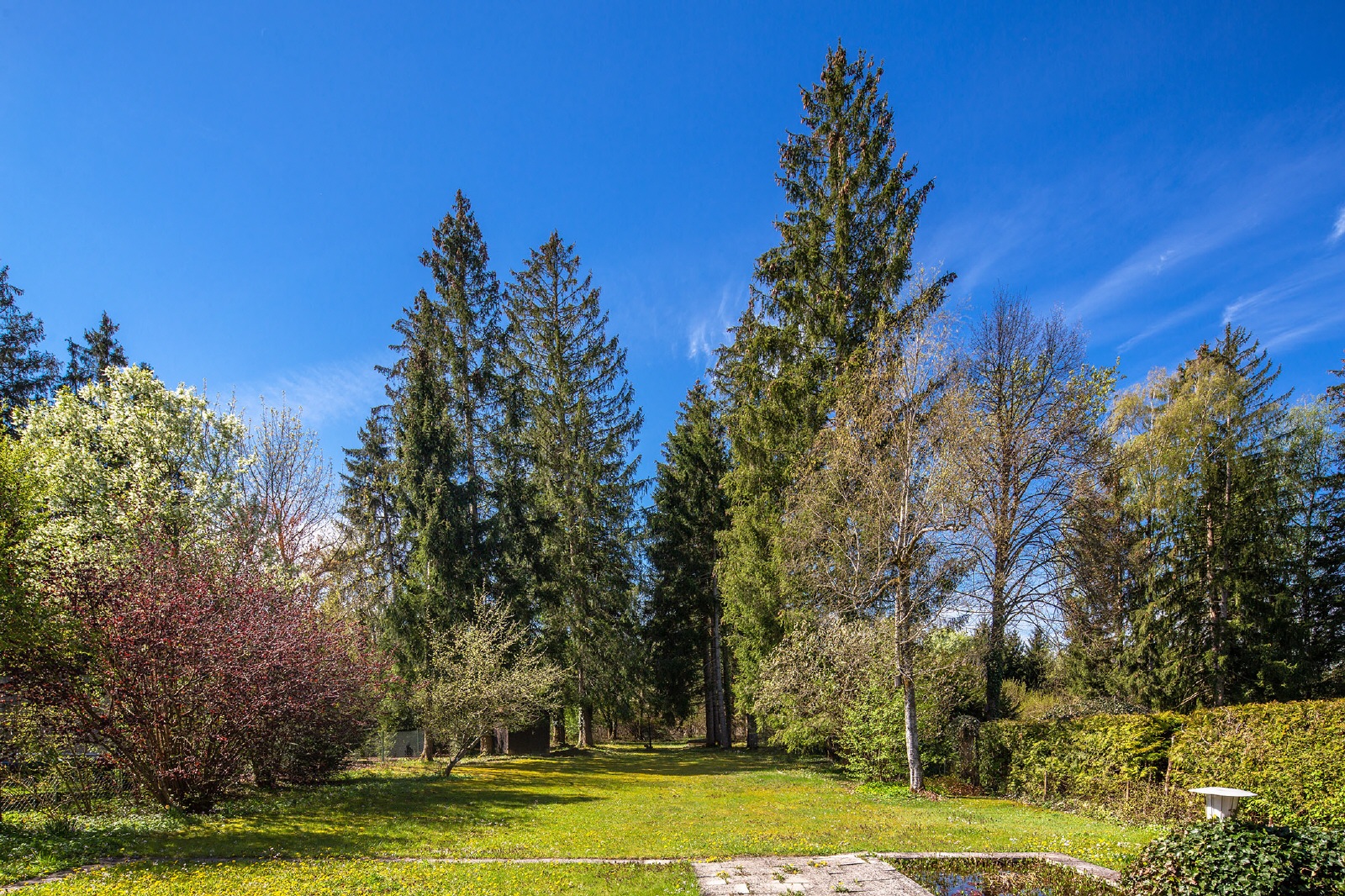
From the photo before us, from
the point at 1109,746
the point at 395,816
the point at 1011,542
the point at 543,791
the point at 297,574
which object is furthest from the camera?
the point at 297,574

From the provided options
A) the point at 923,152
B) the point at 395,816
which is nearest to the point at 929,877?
the point at 395,816

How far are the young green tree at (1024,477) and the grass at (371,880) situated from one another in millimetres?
10697

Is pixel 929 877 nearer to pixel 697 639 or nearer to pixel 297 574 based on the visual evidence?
pixel 297 574

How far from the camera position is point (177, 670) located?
9688mm

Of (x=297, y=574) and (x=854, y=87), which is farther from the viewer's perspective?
(x=854, y=87)

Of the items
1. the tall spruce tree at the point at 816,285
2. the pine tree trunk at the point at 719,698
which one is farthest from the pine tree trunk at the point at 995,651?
the pine tree trunk at the point at 719,698

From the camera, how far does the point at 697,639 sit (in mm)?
28516

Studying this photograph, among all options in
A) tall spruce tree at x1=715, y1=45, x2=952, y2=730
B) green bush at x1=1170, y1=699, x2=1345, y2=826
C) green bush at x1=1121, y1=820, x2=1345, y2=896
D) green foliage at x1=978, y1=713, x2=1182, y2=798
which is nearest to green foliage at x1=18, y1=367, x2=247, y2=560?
tall spruce tree at x1=715, y1=45, x2=952, y2=730

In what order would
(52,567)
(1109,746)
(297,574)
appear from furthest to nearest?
(297,574) → (1109,746) → (52,567)

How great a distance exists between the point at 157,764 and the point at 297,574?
755 cm

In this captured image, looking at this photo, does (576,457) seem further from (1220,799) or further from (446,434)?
(1220,799)

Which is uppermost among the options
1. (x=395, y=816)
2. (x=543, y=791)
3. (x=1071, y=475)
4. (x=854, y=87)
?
(x=854, y=87)

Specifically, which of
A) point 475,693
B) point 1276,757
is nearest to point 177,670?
point 475,693

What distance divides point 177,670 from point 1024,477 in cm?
1763
